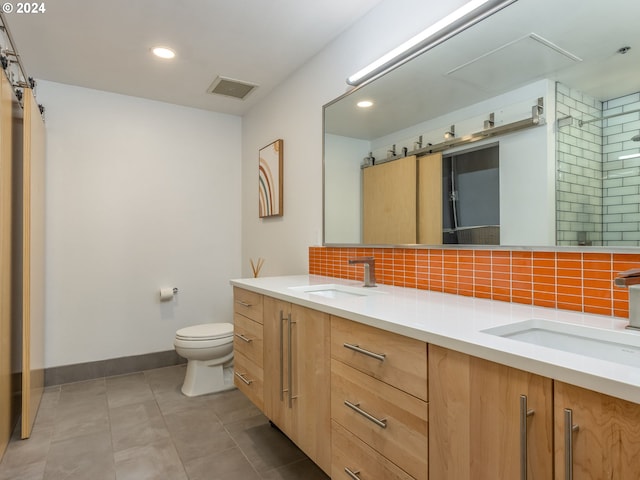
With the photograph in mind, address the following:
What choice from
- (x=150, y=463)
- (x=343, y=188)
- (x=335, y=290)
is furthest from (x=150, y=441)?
(x=343, y=188)

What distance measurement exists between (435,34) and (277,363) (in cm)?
157

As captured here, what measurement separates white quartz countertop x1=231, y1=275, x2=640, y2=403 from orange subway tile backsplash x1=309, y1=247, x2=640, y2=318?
4cm

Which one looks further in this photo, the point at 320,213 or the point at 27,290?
the point at 320,213

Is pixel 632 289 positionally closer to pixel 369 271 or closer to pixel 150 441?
pixel 369 271

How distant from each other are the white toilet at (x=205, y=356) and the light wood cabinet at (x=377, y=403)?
148 cm

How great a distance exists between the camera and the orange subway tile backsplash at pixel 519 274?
3.65ft

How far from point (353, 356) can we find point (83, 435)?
5.87 ft

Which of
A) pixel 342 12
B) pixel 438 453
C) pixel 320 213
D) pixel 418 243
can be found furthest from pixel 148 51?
pixel 438 453

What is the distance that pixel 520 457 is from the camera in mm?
742

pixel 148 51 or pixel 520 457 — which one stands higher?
pixel 148 51

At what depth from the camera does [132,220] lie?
10.1ft

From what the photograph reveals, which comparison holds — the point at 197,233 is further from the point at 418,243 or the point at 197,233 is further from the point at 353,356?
the point at 353,356

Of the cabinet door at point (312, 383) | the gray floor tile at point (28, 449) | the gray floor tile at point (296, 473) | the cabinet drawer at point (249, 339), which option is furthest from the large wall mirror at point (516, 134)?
the gray floor tile at point (28, 449)

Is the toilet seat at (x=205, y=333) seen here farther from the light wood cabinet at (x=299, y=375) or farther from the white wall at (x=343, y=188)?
the white wall at (x=343, y=188)
